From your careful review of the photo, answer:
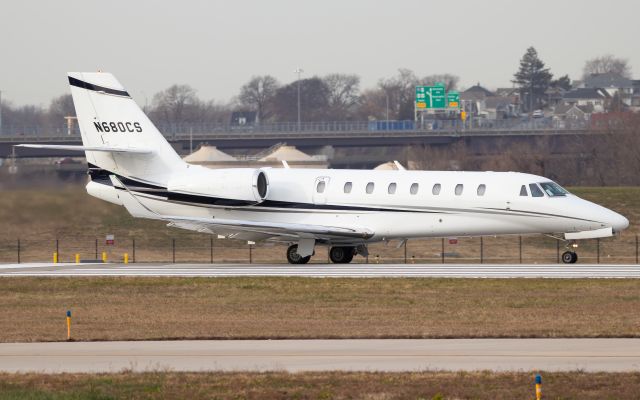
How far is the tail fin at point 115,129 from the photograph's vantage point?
36.2m

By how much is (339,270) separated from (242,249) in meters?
18.1

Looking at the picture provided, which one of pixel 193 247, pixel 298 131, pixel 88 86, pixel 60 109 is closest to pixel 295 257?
pixel 88 86

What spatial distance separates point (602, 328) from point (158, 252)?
3292cm

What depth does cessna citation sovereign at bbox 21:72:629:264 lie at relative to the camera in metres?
33.6

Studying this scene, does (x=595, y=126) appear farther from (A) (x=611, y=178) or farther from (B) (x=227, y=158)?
(B) (x=227, y=158)

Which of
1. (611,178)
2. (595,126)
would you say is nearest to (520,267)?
(611,178)

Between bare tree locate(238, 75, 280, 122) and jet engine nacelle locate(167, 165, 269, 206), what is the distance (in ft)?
453

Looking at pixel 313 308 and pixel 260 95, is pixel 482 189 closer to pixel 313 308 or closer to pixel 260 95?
pixel 313 308

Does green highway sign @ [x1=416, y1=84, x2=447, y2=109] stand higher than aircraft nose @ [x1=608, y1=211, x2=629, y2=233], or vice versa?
green highway sign @ [x1=416, y1=84, x2=447, y2=109]

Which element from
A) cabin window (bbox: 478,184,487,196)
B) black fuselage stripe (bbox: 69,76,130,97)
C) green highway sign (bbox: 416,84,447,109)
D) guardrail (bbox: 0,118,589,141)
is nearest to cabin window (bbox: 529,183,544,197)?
cabin window (bbox: 478,184,487,196)

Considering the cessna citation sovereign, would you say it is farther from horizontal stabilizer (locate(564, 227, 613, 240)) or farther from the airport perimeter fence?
the airport perimeter fence

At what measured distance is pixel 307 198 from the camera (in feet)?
116

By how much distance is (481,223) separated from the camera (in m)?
33.7

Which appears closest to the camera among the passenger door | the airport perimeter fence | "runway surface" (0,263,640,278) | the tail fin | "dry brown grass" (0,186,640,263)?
"runway surface" (0,263,640,278)
